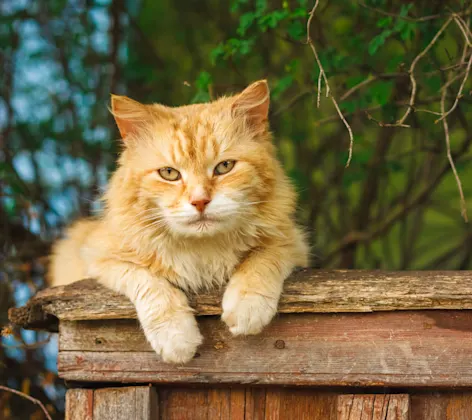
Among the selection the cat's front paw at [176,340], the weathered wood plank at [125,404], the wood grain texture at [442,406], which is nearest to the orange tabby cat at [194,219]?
the cat's front paw at [176,340]

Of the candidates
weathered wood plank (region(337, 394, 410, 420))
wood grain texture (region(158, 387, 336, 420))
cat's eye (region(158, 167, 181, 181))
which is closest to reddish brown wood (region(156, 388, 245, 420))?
wood grain texture (region(158, 387, 336, 420))

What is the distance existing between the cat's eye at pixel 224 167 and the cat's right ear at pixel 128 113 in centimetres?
31

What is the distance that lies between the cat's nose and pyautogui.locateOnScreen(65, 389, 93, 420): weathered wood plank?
67cm

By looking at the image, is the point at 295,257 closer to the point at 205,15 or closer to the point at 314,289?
the point at 314,289

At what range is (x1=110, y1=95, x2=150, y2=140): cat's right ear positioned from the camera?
2.20 m

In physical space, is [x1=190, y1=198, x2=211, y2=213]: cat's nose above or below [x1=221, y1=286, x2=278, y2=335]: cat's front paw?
above

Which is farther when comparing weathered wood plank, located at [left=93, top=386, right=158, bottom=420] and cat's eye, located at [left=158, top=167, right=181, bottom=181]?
cat's eye, located at [left=158, top=167, right=181, bottom=181]

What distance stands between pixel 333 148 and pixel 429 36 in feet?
4.95

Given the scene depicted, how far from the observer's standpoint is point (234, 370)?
6.56 feet

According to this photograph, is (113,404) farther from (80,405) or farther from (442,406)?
(442,406)

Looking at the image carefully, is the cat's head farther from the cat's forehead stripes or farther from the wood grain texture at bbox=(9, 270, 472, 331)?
the wood grain texture at bbox=(9, 270, 472, 331)

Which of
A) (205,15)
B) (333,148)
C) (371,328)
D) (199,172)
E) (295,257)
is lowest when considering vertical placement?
(371,328)

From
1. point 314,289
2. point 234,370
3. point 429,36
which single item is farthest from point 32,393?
point 429,36

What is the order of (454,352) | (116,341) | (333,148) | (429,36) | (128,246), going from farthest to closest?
(333,148) < (429,36) < (128,246) < (116,341) < (454,352)
